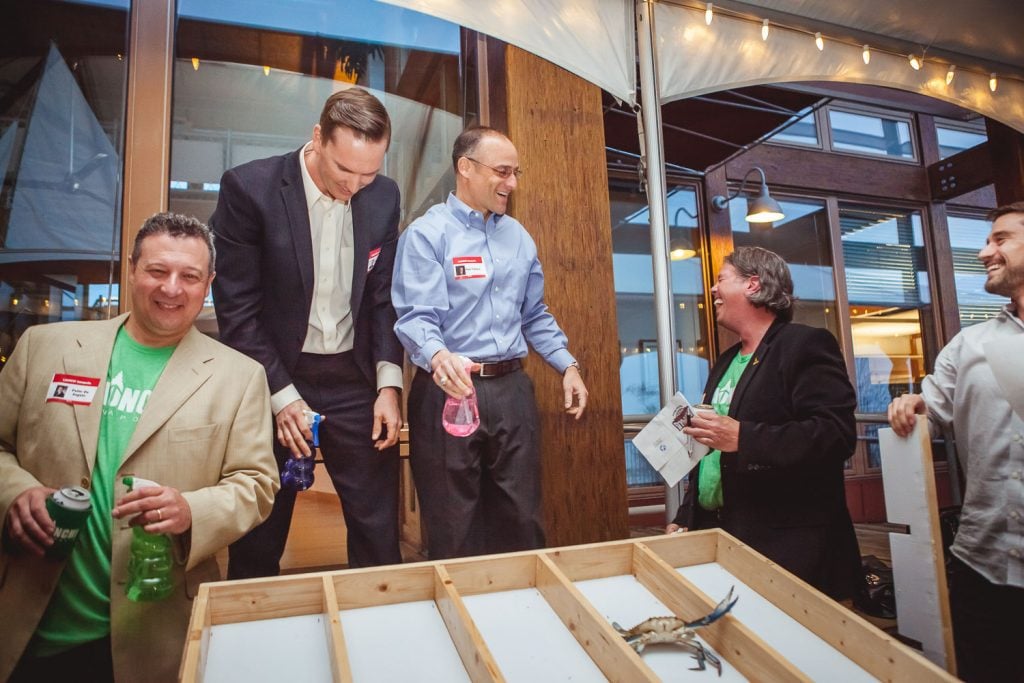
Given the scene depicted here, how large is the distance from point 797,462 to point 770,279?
0.72 m

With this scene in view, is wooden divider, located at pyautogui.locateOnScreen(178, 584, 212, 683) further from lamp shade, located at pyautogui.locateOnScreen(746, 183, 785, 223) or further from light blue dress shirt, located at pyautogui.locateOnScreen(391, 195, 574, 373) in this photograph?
lamp shade, located at pyautogui.locateOnScreen(746, 183, 785, 223)

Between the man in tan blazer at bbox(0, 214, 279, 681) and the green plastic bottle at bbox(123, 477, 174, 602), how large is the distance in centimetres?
3

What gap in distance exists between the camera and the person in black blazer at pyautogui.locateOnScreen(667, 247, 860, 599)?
76.8 inches

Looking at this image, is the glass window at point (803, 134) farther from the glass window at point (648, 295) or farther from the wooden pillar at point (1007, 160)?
the wooden pillar at point (1007, 160)

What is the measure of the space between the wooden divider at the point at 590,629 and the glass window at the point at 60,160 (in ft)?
6.03

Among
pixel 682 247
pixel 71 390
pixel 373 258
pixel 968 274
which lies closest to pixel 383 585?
pixel 71 390

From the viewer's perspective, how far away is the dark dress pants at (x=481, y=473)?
1.94m

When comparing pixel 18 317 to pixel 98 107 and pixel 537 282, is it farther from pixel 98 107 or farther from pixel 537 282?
pixel 537 282

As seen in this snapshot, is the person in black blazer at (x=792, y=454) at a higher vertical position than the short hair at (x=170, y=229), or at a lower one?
lower

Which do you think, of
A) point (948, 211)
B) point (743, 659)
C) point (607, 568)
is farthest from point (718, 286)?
point (948, 211)

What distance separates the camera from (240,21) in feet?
7.98

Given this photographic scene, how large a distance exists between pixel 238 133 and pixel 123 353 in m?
1.14

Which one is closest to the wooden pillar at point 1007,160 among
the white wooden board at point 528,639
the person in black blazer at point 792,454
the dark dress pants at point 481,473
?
the person in black blazer at point 792,454

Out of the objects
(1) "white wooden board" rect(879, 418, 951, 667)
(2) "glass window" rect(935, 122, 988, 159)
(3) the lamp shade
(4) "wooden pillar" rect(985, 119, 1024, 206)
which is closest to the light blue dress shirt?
(1) "white wooden board" rect(879, 418, 951, 667)
